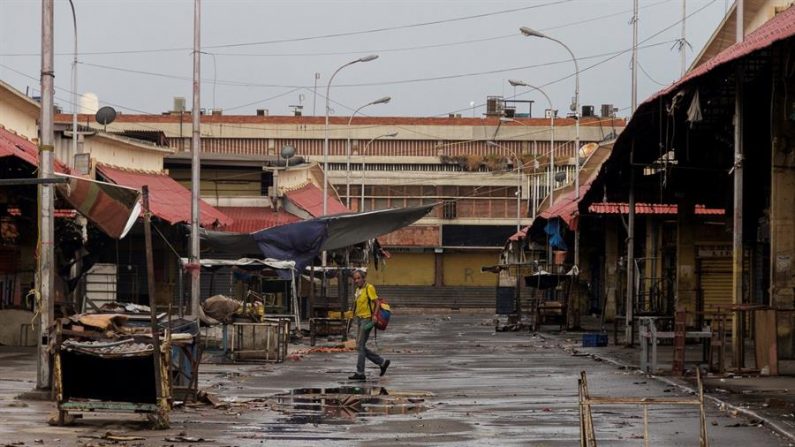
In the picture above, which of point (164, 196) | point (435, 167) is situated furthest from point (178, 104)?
point (164, 196)

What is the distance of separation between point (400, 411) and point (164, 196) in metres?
26.3

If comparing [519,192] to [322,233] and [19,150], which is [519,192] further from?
[19,150]

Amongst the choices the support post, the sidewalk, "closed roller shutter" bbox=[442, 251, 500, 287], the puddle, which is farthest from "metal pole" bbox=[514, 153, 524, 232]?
the puddle

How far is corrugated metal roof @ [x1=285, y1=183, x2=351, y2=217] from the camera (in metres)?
59.0

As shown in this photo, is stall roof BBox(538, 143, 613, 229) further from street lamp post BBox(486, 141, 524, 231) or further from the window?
the window

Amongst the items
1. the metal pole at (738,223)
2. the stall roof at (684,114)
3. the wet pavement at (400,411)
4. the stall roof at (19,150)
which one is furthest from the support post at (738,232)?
the stall roof at (19,150)

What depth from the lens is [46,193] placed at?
20.0 m

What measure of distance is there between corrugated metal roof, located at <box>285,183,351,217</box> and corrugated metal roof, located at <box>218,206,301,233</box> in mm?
1397

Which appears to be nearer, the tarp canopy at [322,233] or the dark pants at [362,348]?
the dark pants at [362,348]

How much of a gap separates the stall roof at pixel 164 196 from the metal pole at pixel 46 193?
656 inches

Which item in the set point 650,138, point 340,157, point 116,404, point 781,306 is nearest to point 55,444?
point 116,404

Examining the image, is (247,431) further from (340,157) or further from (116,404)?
(340,157)

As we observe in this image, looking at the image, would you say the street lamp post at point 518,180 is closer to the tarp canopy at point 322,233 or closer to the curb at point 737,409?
the tarp canopy at point 322,233

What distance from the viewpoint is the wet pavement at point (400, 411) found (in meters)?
15.1
